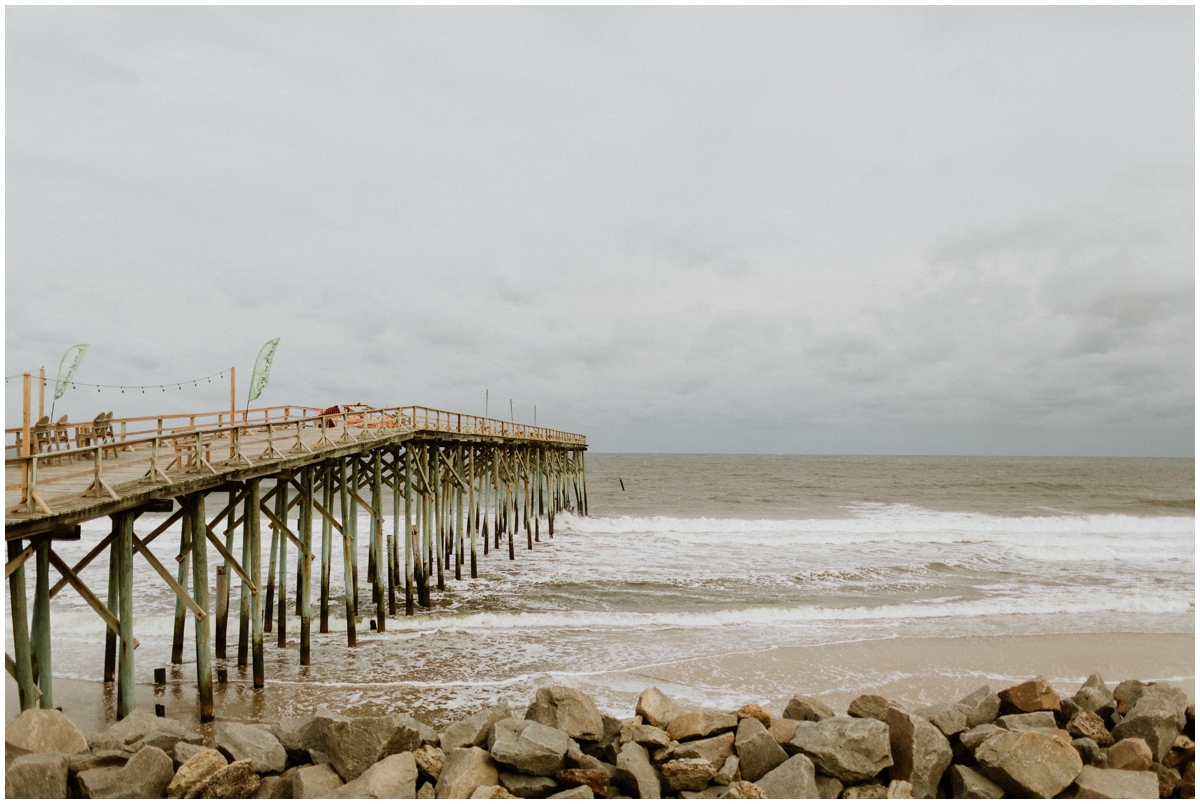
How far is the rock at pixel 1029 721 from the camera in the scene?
8.28 meters

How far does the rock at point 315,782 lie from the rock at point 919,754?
5.93 meters

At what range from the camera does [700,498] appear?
59.6 m

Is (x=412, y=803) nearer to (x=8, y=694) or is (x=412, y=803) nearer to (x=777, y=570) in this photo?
(x=8, y=694)

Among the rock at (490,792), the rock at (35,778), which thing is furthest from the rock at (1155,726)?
the rock at (35,778)

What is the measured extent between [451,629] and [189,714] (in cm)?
598

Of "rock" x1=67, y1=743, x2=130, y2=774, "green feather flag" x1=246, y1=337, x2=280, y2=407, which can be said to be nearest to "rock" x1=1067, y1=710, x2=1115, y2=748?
"rock" x1=67, y1=743, x2=130, y2=774

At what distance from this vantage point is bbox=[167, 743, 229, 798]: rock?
678 cm

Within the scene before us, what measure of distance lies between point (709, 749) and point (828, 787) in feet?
4.21

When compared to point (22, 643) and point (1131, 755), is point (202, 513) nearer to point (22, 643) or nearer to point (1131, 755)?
point (22, 643)

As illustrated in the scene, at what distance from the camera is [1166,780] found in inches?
294

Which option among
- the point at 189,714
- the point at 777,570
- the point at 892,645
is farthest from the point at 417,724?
the point at 777,570

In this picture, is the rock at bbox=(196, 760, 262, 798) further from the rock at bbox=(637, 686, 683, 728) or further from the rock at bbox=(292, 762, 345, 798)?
the rock at bbox=(637, 686, 683, 728)

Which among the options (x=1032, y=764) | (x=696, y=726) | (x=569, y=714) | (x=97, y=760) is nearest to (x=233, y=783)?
(x=97, y=760)

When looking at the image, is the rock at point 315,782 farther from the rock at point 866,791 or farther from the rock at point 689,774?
the rock at point 866,791
